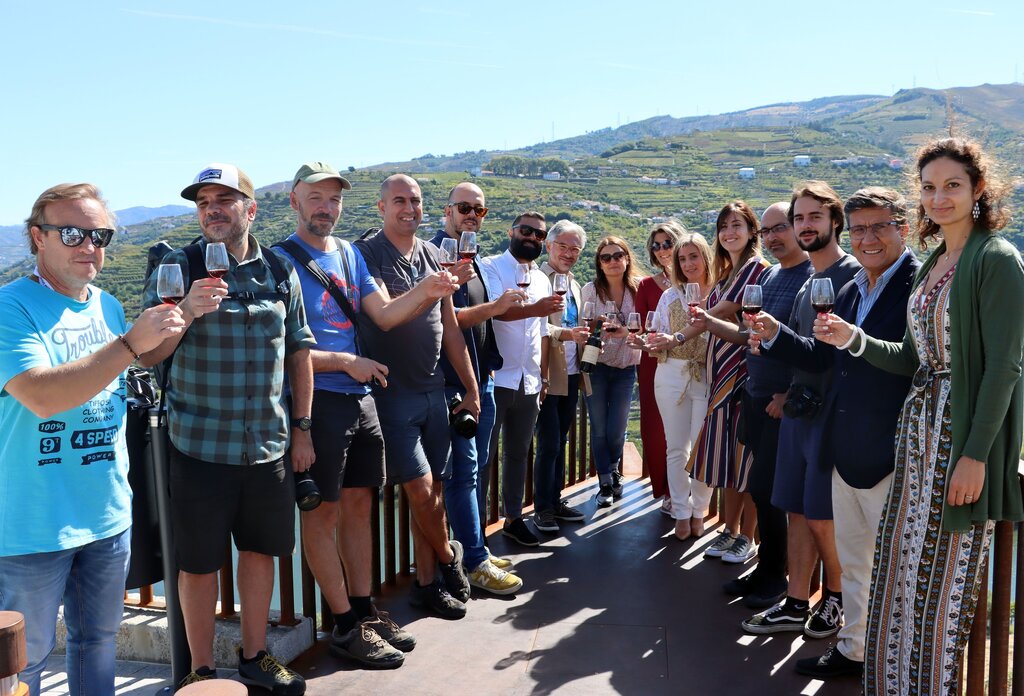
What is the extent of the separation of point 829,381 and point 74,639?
9.69ft

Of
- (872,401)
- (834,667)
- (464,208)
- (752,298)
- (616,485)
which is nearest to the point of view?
(872,401)

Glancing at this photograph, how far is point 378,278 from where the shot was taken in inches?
142

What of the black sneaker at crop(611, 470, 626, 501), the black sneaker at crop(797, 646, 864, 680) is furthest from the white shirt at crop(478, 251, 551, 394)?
the black sneaker at crop(797, 646, 864, 680)

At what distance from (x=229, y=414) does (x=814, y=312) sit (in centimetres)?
240

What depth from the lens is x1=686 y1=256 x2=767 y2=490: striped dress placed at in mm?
4477

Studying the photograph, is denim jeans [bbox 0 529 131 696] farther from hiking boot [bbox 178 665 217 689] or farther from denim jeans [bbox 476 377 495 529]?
denim jeans [bbox 476 377 495 529]

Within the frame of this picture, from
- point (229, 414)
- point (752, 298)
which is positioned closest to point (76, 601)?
point (229, 414)

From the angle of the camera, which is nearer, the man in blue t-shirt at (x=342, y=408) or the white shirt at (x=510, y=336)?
the man in blue t-shirt at (x=342, y=408)

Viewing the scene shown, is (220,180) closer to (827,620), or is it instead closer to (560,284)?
(560,284)

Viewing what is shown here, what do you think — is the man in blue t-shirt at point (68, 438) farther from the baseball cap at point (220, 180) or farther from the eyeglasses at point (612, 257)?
the eyeglasses at point (612, 257)

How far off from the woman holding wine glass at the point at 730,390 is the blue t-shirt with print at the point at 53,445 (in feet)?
10.3

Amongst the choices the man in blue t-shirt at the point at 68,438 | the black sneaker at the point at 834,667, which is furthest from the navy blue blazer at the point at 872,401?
the man in blue t-shirt at the point at 68,438

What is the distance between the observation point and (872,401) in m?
3.02

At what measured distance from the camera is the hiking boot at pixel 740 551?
4.53 meters
